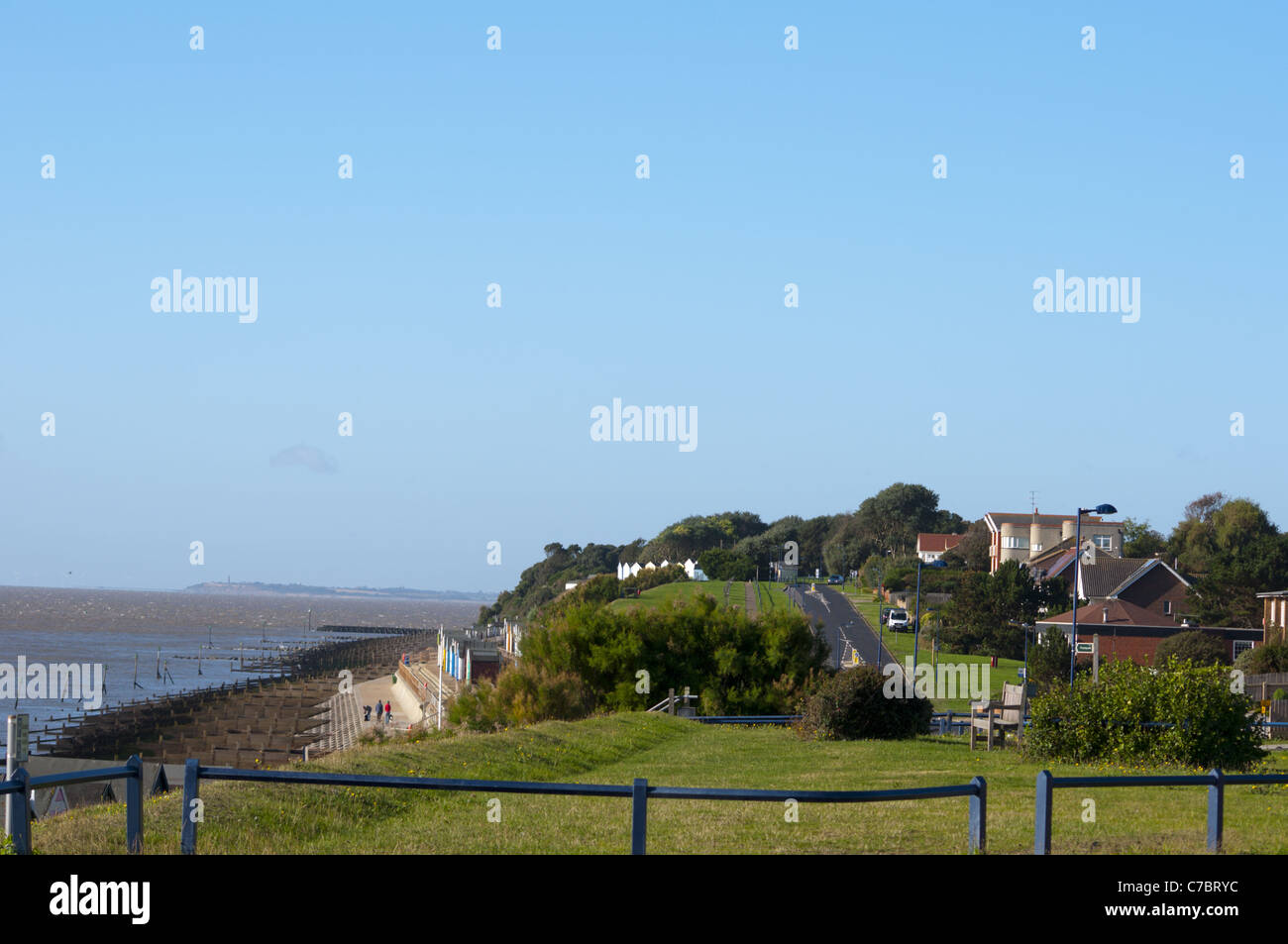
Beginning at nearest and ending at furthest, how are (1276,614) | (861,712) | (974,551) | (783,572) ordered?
1. (861,712)
2. (1276,614)
3. (974,551)
4. (783,572)

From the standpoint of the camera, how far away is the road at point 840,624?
72875 millimetres

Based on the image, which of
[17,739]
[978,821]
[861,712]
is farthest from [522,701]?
[978,821]

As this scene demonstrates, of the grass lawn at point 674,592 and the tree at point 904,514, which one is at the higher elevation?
the tree at point 904,514

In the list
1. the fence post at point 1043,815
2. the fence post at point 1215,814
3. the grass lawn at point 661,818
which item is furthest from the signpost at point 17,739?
the fence post at point 1215,814

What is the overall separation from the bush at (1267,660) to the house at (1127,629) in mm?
16120

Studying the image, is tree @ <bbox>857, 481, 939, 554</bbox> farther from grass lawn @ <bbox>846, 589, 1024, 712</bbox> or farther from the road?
grass lawn @ <bbox>846, 589, 1024, 712</bbox>

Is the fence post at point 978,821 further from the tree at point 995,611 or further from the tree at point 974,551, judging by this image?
the tree at point 974,551

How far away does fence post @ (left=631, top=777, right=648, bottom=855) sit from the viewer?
347 inches

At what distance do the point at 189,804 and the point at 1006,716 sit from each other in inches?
850

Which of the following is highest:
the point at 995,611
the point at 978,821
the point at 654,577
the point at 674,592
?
the point at 978,821

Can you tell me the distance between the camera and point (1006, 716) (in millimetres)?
27422

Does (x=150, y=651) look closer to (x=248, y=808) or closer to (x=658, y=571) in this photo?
(x=658, y=571)

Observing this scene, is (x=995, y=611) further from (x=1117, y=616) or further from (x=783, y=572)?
(x=783, y=572)
